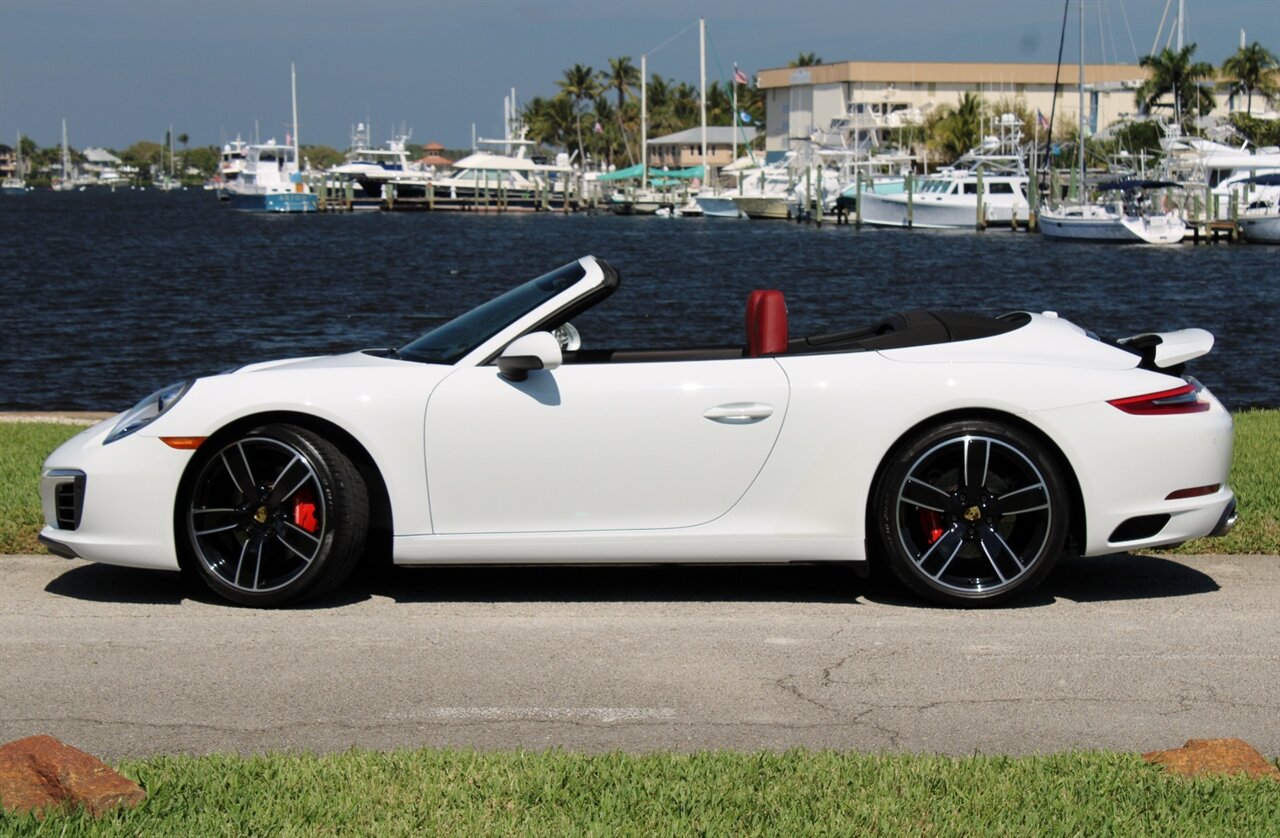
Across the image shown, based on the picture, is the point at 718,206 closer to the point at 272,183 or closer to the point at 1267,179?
the point at 1267,179

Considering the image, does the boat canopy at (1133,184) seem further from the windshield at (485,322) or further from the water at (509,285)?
the windshield at (485,322)

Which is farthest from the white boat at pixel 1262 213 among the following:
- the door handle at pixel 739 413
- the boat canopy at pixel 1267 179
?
the door handle at pixel 739 413

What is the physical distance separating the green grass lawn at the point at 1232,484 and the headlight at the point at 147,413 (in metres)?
1.36

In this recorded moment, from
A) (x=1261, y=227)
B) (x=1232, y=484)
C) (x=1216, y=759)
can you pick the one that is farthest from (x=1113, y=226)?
(x=1216, y=759)

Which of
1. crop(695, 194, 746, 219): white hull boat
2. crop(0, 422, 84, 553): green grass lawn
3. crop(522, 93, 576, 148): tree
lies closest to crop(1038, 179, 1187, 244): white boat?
crop(695, 194, 746, 219): white hull boat

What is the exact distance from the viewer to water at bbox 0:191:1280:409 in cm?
2612

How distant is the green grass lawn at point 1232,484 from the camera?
7.39 metres

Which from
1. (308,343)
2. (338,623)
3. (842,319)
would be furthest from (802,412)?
(842,319)

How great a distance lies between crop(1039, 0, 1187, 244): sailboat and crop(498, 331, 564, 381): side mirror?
55.5 metres

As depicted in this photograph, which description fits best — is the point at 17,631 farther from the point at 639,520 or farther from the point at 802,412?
the point at 802,412

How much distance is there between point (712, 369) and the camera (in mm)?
6098

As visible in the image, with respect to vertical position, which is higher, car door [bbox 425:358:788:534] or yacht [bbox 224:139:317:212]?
yacht [bbox 224:139:317:212]

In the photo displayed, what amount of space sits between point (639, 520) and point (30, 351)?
22.7 m

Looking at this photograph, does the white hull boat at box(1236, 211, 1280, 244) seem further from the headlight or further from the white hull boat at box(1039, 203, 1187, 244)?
the headlight
